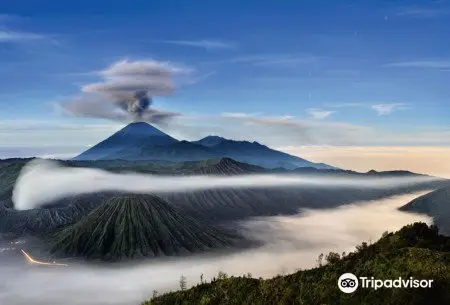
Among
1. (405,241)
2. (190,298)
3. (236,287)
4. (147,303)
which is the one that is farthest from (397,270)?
(147,303)

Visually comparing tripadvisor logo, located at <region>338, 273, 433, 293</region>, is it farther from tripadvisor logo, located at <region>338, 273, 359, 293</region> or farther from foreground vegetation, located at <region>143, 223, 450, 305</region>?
foreground vegetation, located at <region>143, 223, 450, 305</region>

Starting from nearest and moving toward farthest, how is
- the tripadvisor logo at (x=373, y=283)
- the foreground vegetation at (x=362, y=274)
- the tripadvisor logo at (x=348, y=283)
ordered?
the foreground vegetation at (x=362, y=274) → the tripadvisor logo at (x=373, y=283) → the tripadvisor logo at (x=348, y=283)

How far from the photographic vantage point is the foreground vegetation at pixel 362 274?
49.5 meters

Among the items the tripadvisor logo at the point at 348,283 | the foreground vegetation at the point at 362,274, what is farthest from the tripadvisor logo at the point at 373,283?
the foreground vegetation at the point at 362,274

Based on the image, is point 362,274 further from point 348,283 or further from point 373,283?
point 373,283

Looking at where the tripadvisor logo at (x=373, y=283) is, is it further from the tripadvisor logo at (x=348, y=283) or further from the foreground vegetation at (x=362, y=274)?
the foreground vegetation at (x=362, y=274)

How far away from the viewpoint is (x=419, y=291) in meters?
48.8

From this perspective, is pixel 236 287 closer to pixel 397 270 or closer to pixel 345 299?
pixel 345 299

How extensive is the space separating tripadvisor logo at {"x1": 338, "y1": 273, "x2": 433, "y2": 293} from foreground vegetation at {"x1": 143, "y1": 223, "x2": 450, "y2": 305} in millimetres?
555

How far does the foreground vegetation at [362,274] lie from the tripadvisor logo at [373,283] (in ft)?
1.82

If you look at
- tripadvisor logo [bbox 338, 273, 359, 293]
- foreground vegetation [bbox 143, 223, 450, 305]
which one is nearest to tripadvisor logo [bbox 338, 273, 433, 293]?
tripadvisor logo [bbox 338, 273, 359, 293]

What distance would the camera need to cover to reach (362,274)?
181 feet

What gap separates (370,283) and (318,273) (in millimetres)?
7457

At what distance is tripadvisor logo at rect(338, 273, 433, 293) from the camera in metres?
49.7
